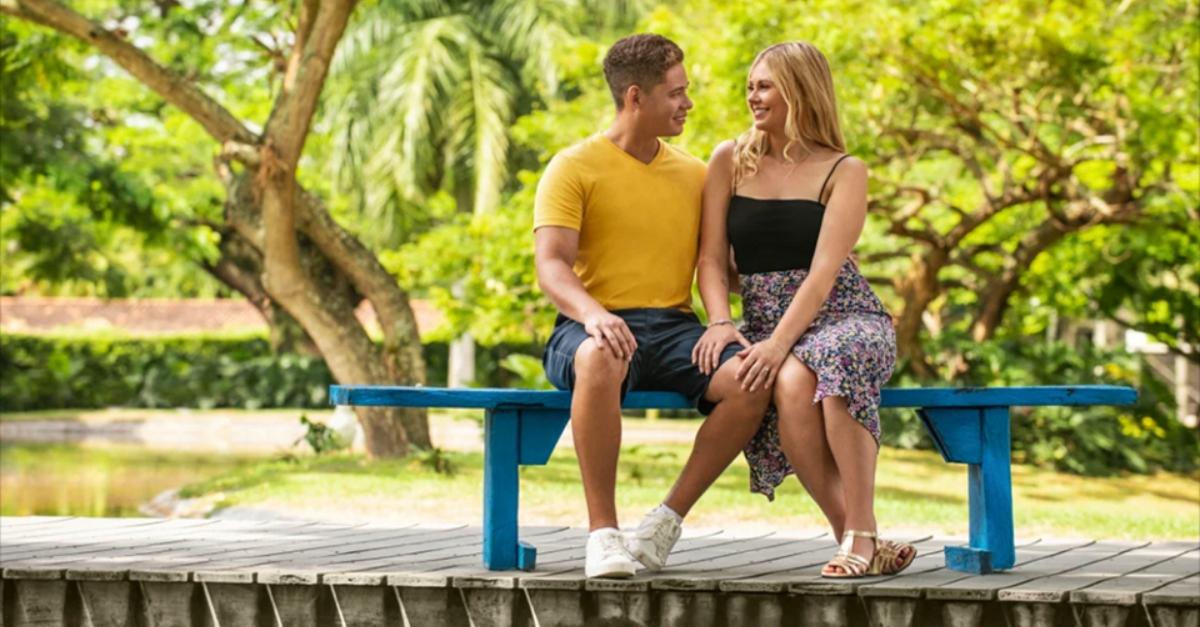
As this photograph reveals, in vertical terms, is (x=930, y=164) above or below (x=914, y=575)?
above

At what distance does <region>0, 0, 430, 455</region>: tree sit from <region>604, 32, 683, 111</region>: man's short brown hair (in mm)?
7278

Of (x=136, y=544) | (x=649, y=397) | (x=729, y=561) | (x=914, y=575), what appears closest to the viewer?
(x=914, y=575)

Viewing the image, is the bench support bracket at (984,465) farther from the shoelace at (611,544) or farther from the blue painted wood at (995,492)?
the shoelace at (611,544)

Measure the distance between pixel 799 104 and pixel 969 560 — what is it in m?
1.55

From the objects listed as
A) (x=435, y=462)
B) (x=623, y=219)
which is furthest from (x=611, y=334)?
(x=435, y=462)

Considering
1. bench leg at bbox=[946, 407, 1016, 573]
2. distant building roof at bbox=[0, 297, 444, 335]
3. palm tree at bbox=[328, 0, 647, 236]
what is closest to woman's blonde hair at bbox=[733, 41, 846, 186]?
bench leg at bbox=[946, 407, 1016, 573]

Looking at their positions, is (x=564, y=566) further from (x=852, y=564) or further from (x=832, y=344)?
(x=832, y=344)

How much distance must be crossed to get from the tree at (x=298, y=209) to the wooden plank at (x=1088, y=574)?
7850mm

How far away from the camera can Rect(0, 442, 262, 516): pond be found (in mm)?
14039

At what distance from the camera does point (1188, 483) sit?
1560cm

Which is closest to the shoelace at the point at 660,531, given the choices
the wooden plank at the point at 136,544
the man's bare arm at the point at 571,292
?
the man's bare arm at the point at 571,292

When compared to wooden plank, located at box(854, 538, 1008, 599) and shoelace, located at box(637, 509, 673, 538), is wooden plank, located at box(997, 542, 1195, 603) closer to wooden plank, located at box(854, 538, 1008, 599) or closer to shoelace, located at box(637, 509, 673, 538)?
wooden plank, located at box(854, 538, 1008, 599)

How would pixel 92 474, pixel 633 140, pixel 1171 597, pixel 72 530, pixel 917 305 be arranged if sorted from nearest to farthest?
pixel 1171 597 → pixel 633 140 → pixel 72 530 → pixel 92 474 → pixel 917 305

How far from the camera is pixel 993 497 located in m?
5.39
